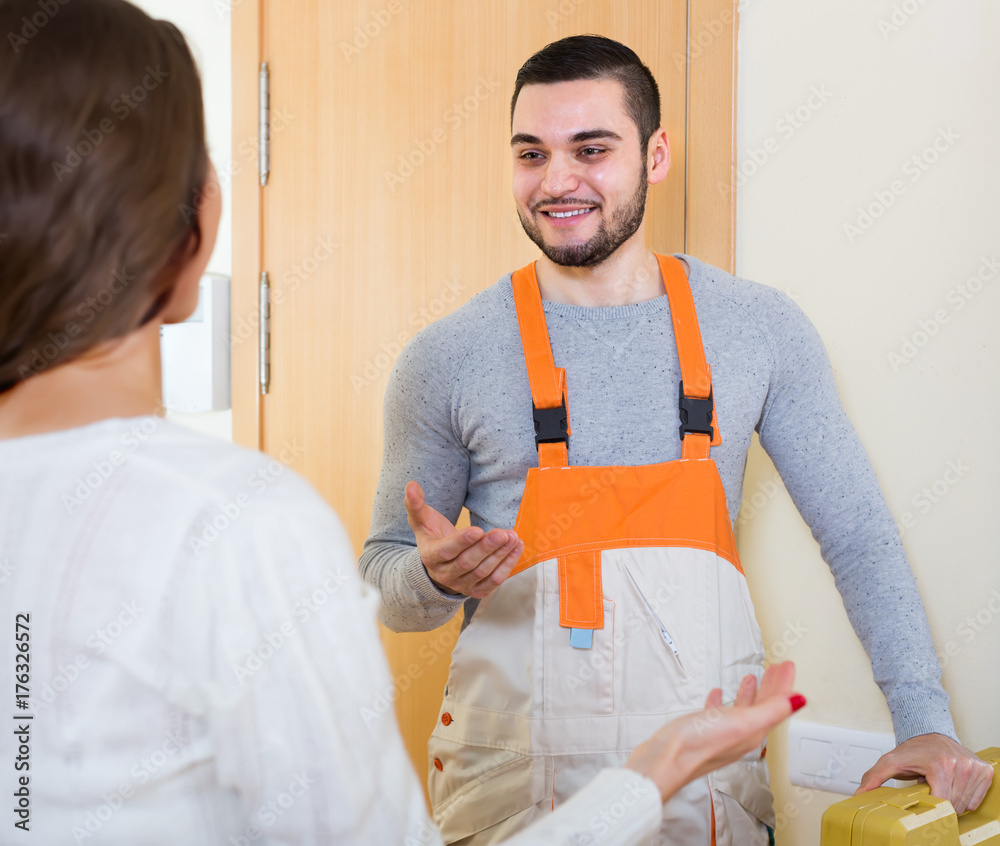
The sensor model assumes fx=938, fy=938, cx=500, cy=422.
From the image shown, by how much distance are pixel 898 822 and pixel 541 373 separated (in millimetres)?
602

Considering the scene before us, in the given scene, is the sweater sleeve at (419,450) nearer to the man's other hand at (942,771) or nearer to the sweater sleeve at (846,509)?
the sweater sleeve at (846,509)

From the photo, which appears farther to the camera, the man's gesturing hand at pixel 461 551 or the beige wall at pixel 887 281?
the beige wall at pixel 887 281

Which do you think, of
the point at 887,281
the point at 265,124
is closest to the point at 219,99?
the point at 265,124

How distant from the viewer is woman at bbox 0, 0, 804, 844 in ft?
1.55

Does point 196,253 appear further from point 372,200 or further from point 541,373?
point 372,200

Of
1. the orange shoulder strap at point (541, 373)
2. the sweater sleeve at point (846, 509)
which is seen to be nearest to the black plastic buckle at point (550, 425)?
the orange shoulder strap at point (541, 373)

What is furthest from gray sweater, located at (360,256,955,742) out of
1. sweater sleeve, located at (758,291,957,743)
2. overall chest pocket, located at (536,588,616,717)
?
overall chest pocket, located at (536,588,616,717)

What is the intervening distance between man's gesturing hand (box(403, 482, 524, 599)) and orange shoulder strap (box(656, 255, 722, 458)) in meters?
0.31

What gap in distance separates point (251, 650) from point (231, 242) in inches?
54.6

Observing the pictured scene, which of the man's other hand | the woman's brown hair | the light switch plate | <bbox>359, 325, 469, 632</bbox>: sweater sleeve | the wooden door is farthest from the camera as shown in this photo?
the wooden door

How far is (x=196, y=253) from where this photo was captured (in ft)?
1.77

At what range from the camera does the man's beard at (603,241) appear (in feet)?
3.95

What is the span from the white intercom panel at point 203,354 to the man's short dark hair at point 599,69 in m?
0.75

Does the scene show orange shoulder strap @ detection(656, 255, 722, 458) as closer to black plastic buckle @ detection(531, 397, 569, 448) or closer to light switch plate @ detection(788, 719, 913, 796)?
black plastic buckle @ detection(531, 397, 569, 448)
